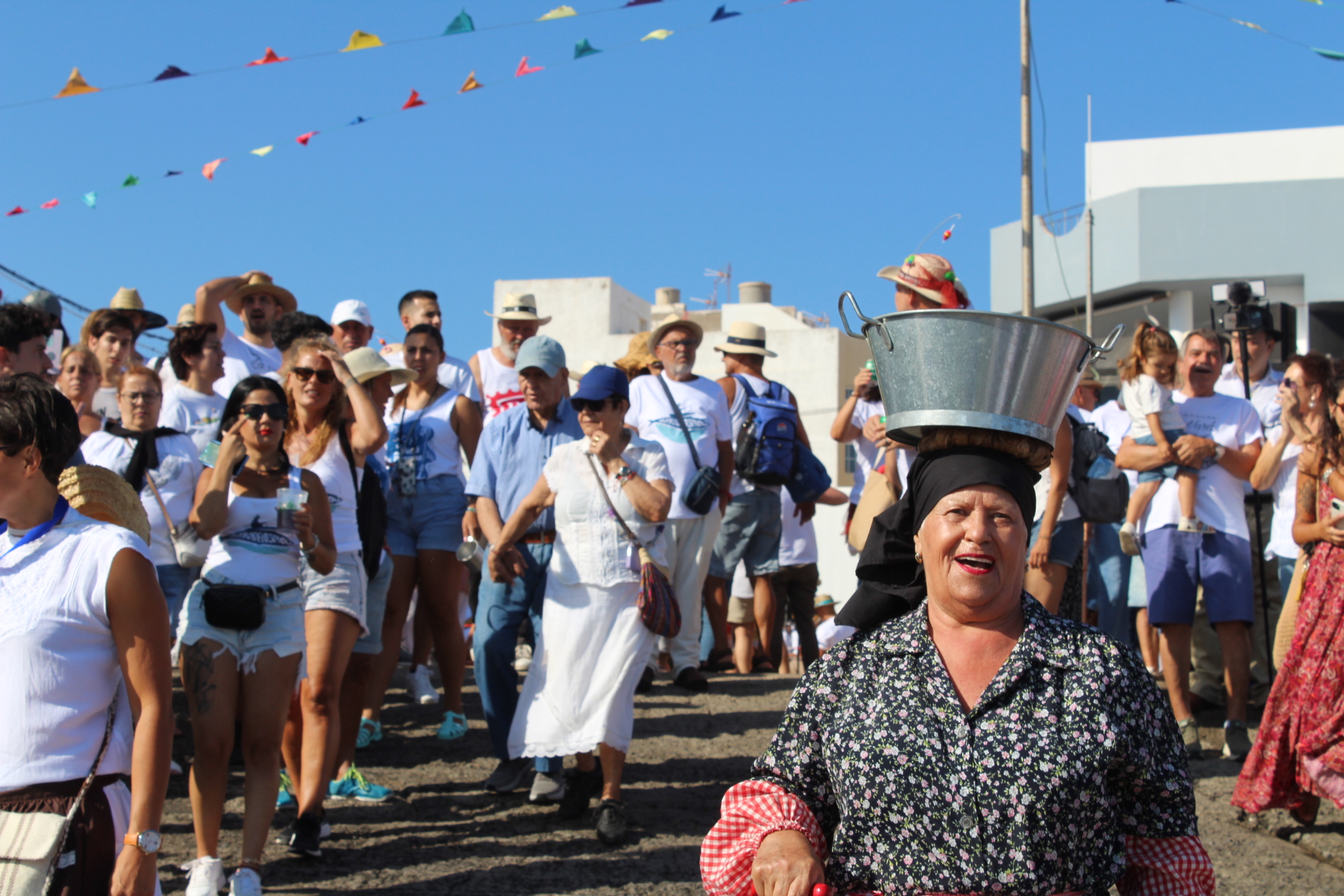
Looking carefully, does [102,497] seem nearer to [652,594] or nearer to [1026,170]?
[652,594]

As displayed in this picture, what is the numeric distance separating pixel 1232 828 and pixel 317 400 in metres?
4.41

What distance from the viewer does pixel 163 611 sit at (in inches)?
112

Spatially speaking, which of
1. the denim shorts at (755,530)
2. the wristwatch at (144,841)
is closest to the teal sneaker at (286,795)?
the wristwatch at (144,841)

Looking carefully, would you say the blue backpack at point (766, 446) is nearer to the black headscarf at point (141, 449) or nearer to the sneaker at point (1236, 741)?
the sneaker at point (1236, 741)

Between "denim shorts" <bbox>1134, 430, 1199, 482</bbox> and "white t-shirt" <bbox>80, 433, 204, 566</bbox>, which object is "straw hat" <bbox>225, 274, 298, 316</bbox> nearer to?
"white t-shirt" <bbox>80, 433, 204, 566</bbox>

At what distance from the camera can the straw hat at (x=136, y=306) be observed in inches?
317

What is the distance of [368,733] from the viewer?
6559 millimetres

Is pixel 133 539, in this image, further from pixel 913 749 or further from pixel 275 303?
pixel 275 303

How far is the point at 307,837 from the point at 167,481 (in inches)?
76.7

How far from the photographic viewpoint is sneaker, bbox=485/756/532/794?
569 centimetres

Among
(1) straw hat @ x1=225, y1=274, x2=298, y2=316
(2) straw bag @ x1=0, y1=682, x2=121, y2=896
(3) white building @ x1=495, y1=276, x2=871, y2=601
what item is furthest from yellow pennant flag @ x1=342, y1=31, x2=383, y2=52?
(3) white building @ x1=495, y1=276, x2=871, y2=601

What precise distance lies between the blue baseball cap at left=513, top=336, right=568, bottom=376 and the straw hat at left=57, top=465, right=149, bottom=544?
9.29 feet

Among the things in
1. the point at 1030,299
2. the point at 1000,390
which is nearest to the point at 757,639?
the point at 1030,299

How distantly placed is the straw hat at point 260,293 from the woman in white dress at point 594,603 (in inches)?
131
